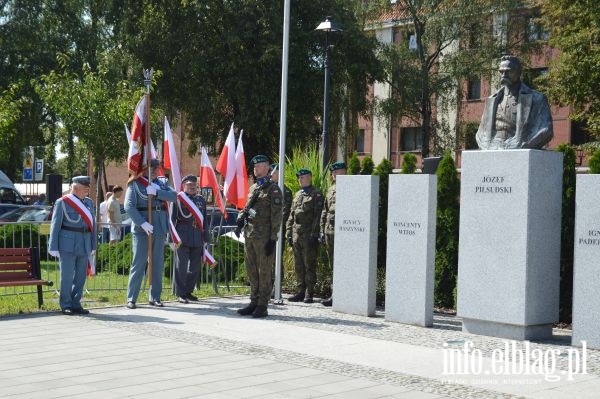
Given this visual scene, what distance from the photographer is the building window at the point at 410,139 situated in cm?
5178

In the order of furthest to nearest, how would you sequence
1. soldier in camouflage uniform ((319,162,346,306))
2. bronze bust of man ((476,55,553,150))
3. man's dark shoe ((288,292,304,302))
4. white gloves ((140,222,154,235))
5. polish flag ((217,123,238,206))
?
polish flag ((217,123,238,206))
man's dark shoe ((288,292,304,302))
soldier in camouflage uniform ((319,162,346,306))
white gloves ((140,222,154,235))
bronze bust of man ((476,55,553,150))

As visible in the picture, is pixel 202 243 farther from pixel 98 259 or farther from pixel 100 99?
pixel 100 99

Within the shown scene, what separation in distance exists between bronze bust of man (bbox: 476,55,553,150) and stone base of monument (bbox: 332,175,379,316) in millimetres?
2042

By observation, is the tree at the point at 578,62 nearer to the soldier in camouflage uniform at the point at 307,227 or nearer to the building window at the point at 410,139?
the building window at the point at 410,139

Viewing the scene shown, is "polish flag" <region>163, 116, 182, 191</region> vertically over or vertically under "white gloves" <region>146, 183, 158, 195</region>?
over

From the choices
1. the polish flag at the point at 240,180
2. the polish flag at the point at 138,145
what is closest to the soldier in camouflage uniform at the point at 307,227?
the polish flag at the point at 240,180

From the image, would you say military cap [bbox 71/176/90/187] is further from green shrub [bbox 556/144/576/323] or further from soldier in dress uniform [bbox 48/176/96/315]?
green shrub [bbox 556/144/576/323]

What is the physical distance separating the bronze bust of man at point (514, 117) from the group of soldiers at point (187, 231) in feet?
9.89

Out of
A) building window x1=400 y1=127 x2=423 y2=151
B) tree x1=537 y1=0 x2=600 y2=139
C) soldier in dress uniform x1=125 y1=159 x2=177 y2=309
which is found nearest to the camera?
soldier in dress uniform x1=125 y1=159 x2=177 y2=309

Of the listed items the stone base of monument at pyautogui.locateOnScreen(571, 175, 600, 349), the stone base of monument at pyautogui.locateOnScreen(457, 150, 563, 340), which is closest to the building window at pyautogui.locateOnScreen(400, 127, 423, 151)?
the stone base of monument at pyautogui.locateOnScreen(457, 150, 563, 340)

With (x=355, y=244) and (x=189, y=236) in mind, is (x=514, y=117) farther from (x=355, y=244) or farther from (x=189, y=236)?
(x=189, y=236)

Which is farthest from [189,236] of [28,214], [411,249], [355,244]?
[28,214]

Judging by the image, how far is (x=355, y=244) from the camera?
499 inches

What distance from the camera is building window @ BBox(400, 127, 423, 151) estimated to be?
2039 inches
